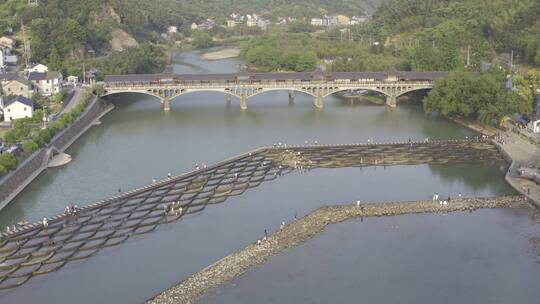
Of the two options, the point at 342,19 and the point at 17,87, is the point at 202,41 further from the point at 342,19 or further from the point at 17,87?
the point at 17,87

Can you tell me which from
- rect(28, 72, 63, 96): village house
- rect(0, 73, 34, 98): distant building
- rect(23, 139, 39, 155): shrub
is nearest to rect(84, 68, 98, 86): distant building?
rect(28, 72, 63, 96): village house

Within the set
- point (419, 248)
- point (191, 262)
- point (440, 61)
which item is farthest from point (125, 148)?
point (440, 61)

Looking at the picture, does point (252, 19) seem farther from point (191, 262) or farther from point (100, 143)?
point (191, 262)

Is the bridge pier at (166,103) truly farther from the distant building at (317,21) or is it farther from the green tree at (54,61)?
the distant building at (317,21)

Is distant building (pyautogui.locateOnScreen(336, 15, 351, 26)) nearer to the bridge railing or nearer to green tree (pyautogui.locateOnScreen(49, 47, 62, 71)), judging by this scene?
green tree (pyautogui.locateOnScreen(49, 47, 62, 71))

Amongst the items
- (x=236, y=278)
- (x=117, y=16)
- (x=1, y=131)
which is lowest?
(x=236, y=278)

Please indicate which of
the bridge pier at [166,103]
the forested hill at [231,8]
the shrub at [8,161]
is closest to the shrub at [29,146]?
the shrub at [8,161]
